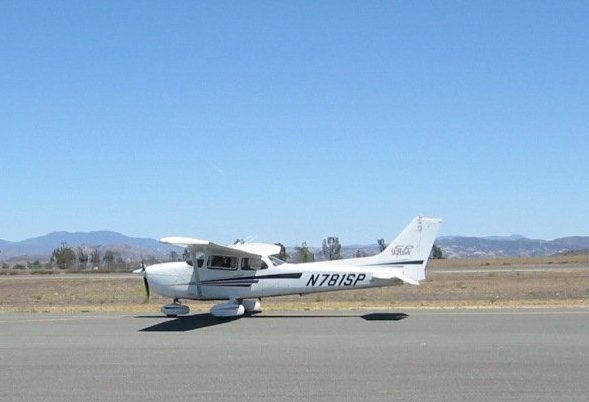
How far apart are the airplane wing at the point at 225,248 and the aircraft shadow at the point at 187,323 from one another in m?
1.83

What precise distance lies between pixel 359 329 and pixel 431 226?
15.7 ft

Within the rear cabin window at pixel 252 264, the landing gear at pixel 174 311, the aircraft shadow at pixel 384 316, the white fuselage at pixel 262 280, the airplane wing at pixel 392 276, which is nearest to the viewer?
the aircraft shadow at pixel 384 316

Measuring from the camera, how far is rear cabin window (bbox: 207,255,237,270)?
2072 centimetres

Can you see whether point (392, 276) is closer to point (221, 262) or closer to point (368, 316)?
point (368, 316)

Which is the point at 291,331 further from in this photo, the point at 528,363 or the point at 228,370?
the point at 528,363

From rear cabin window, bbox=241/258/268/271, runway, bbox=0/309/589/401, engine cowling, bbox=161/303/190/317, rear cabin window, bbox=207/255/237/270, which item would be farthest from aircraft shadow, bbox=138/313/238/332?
rear cabin window, bbox=241/258/268/271

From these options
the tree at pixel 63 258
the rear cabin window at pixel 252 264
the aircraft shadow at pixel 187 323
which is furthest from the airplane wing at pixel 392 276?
the tree at pixel 63 258

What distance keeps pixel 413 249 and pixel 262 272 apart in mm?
4138

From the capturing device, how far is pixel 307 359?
11812mm

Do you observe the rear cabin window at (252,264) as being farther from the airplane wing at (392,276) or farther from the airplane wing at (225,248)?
the airplane wing at (392,276)

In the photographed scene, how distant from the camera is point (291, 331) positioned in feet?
52.2

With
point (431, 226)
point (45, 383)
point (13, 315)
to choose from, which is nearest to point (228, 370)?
point (45, 383)

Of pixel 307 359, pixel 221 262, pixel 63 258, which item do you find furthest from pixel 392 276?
pixel 63 258

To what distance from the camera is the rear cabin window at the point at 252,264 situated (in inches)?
810
